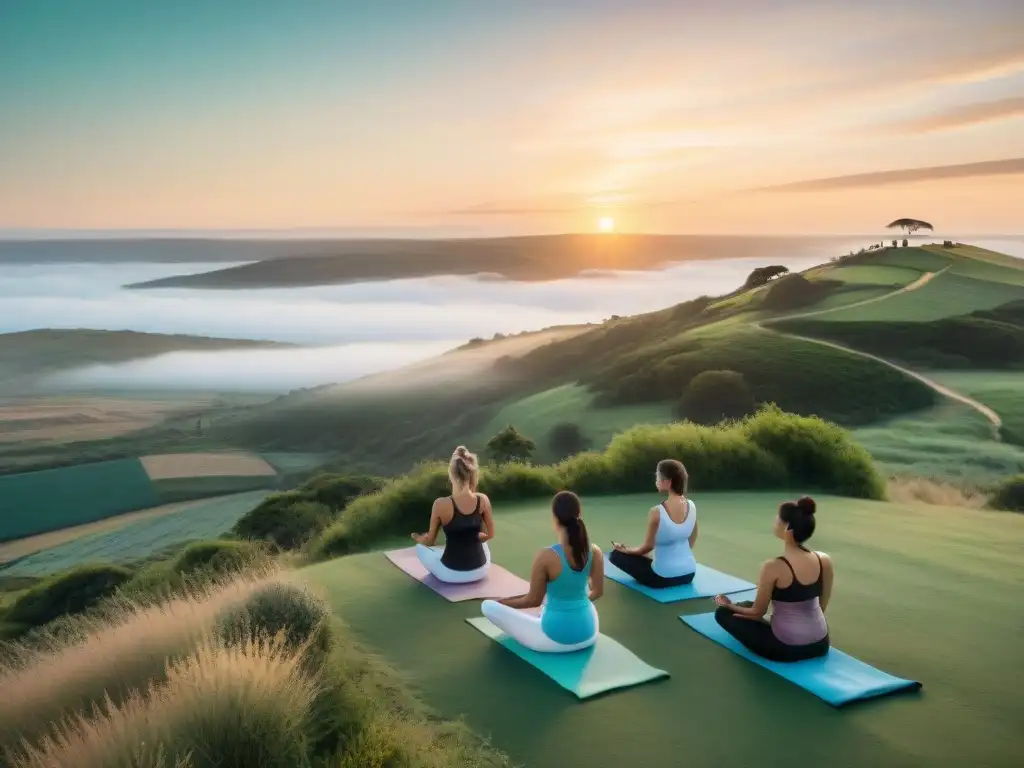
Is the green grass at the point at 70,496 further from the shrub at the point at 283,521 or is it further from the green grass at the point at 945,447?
the green grass at the point at 945,447

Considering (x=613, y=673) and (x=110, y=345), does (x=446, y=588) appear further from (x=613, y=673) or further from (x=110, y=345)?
(x=110, y=345)

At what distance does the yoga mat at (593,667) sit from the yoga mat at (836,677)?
3.36 feet

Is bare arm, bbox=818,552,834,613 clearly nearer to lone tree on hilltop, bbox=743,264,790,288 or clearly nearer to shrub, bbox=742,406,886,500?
shrub, bbox=742,406,886,500

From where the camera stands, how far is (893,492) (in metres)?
18.3

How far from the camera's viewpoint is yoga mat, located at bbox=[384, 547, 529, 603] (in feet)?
31.9

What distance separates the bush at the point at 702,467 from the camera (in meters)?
15.4

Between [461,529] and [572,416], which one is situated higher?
[461,529]

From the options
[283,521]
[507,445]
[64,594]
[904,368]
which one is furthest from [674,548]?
[904,368]

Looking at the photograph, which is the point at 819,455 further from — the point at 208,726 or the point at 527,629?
the point at 208,726

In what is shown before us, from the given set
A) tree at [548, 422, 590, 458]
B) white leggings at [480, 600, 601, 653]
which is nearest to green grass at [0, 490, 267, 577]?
tree at [548, 422, 590, 458]

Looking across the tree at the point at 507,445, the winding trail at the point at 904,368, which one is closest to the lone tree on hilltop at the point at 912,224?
the winding trail at the point at 904,368

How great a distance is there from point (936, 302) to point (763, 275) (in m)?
22.1

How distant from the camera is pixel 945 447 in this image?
3119cm

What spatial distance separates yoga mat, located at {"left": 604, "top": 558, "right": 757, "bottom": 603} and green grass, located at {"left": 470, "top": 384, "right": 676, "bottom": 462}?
27.5m
